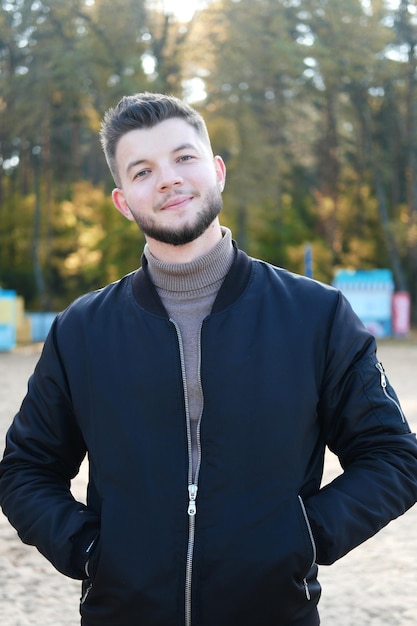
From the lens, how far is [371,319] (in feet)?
81.3

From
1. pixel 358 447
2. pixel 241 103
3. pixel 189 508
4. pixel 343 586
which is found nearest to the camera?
pixel 189 508

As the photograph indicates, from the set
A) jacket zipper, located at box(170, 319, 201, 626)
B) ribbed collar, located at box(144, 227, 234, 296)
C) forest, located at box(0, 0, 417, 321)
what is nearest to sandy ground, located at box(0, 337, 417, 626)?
jacket zipper, located at box(170, 319, 201, 626)

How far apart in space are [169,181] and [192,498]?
76 centimetres

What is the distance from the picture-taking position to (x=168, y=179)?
2148 mm

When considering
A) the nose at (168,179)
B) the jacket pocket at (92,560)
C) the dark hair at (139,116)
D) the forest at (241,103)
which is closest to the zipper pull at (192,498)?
the jacket pocket at (92,560)

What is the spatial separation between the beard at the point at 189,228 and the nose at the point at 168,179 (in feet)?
0.26

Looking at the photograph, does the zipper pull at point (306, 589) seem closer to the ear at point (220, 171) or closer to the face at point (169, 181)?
the face at point (169, 181)

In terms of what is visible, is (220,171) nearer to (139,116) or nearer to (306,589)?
(139,116)

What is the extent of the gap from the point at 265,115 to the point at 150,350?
96.6ft

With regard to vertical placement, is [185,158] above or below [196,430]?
above

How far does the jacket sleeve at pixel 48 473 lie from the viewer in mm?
1997

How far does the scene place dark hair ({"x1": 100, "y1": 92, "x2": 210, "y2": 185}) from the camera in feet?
7.23

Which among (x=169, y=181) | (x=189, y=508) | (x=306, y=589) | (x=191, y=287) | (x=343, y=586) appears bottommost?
(x=343, y=586)

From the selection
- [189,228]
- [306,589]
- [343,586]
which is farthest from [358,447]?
[343,586]
